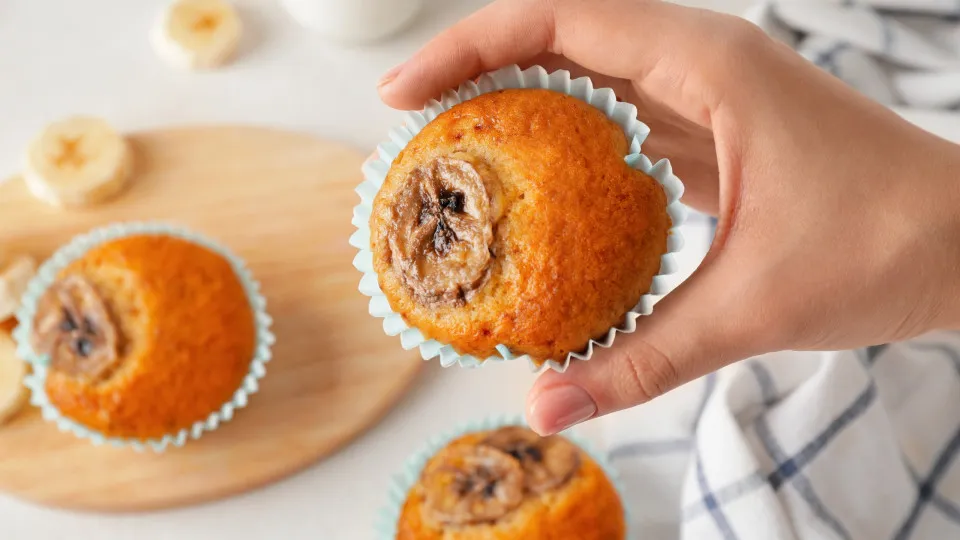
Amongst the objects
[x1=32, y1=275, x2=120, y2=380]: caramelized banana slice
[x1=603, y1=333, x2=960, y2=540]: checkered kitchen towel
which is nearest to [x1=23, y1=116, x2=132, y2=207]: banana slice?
[x1=32, y1=275, x2=120, y2=380]: caramelized banana slice

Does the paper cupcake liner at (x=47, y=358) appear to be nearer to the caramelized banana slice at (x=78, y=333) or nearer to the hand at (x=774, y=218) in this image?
the caramelized banana slice at (x=78, y=333)

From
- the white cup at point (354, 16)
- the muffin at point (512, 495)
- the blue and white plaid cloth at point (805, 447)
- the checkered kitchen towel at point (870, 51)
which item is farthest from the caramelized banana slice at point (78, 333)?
the checkered kitchen towel at point (870, 51)

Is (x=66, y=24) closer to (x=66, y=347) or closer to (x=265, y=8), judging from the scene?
(x=265, y=8)

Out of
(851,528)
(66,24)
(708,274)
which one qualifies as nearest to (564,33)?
(708,274)

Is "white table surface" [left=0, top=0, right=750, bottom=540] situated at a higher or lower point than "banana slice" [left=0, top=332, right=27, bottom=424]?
higher

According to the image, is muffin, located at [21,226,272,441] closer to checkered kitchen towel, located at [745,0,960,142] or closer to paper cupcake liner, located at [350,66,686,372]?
paper cupcake liner, located at [350,66,686,372]

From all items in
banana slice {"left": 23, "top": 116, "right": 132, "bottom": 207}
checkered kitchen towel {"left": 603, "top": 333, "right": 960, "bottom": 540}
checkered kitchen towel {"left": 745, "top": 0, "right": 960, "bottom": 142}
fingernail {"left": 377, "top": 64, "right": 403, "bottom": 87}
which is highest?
banana slice {"left": 23, "top": 116, "right": 132, "bottom": 207}
